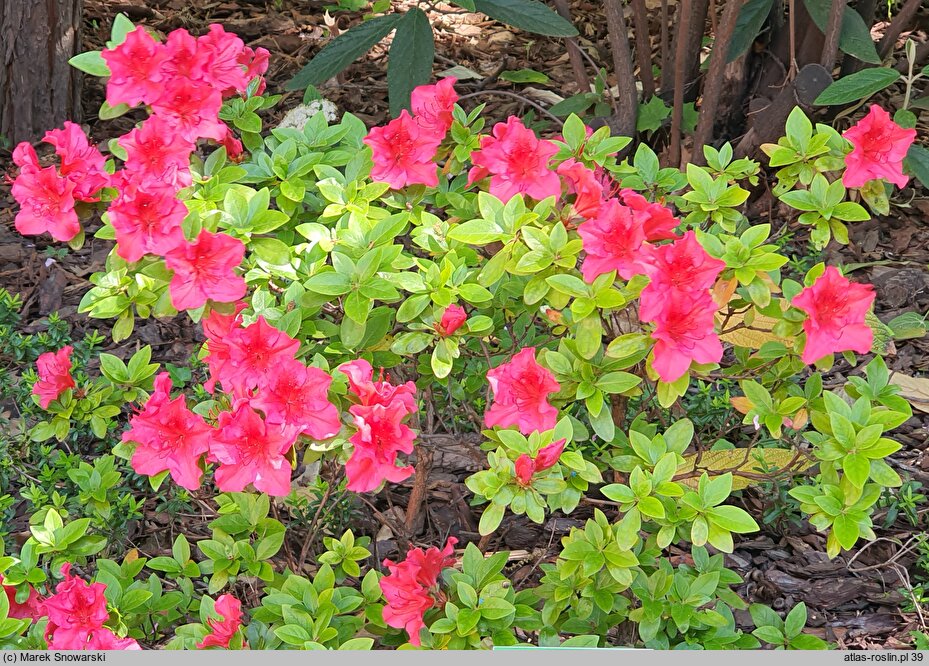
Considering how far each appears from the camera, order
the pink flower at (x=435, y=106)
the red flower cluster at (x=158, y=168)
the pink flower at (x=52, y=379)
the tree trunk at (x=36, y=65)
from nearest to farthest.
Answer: the red flower cluster at (x=158, y=168)
the pink flower at (x=435, y=106)
the pink flower at (x=52, y=379)
the tree trunk at (x=36, y=65)

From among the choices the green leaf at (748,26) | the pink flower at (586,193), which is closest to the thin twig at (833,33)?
the green leaf at (748,26)

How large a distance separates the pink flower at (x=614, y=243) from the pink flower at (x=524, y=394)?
0.48 feet

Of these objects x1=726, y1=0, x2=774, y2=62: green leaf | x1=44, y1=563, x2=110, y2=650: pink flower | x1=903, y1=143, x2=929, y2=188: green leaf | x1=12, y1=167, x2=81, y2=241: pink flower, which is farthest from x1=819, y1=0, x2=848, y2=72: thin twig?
x1=44, y1=563, x2=110, y2=650: pink flower

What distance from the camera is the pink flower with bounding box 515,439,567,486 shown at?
4.32ft

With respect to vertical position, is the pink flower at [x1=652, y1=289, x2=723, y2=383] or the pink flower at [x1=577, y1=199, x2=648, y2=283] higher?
the pink flower at [x1=577, y1=199, x2=648, y2=283]

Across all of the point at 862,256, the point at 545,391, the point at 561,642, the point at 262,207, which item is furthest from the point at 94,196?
the point at 862,256

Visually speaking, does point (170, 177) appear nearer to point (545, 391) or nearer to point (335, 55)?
point (545, 391)

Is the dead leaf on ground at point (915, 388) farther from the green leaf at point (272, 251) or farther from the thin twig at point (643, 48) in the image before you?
the green leaf at point (272, 251)

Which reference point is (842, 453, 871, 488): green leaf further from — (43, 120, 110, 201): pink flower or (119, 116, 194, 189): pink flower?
(43, 120, 110, 201): pink flower

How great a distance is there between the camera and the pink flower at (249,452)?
4.13 ft

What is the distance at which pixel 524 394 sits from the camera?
4.35 ft

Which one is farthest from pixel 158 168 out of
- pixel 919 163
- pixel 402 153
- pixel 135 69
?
pixel 919 163

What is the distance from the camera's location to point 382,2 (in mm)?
3029

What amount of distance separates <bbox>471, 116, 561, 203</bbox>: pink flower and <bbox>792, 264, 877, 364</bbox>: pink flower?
41 centimetres
